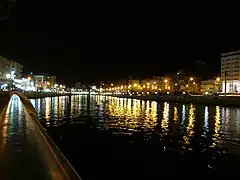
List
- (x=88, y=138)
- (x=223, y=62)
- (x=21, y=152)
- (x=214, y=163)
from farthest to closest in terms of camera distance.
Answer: (x=223, y=62) → (x=88, y=138) → (x=214, y=163) → (x=21, y=152)

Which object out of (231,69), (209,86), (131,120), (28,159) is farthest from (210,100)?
(231,69)

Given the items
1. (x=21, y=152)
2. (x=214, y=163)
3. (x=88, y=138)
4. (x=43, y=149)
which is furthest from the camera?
(x=88, y=138)

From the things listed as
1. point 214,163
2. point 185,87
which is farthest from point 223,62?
point 214,163

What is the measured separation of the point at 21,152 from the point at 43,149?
3.23 feet

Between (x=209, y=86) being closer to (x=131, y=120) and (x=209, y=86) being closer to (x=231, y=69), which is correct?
(x=231, y=69)

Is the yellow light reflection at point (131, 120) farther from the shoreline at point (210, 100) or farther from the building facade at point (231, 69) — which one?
the building facade at point (231, 69)

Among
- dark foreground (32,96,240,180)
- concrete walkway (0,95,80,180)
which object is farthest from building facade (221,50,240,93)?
concrete walkway (0,95,80,180)

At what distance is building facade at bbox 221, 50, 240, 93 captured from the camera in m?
114

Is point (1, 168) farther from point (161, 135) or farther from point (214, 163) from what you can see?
point (161, 135)

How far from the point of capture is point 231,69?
128 m

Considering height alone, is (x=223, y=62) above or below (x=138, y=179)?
above

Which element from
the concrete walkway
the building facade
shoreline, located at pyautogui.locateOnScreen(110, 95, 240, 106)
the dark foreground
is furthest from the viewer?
the building facade

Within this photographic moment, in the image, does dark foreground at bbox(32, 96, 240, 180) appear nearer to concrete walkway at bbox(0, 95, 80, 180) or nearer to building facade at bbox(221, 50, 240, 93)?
concrete walkway at bbox(0, 95, 80, 180)

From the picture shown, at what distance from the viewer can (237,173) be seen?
11961 mm
